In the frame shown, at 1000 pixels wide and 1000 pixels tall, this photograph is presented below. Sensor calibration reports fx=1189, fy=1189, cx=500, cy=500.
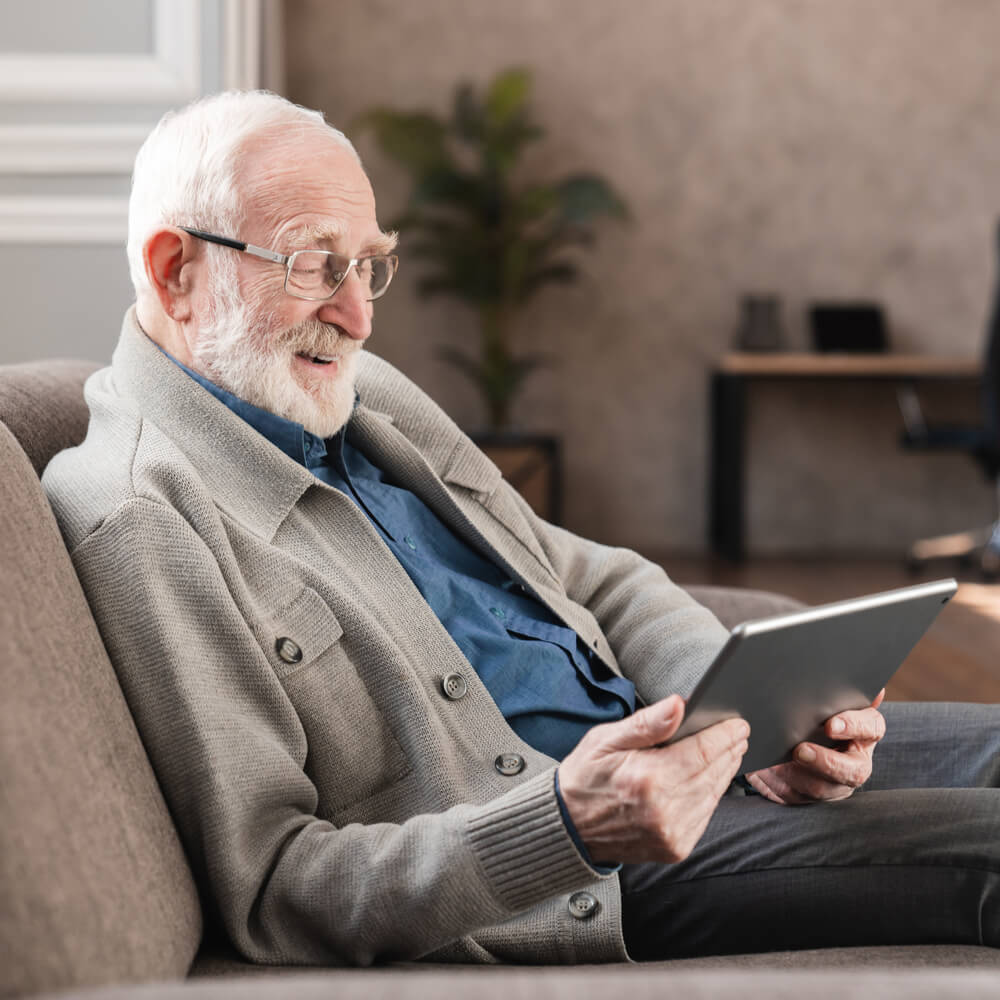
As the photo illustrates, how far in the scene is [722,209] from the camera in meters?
5.20

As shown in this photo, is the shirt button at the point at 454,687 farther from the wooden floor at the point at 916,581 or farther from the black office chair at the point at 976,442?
the black office chair at the point at 976,442

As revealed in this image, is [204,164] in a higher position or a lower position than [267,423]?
higher

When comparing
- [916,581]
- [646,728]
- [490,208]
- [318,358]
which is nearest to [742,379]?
[916,581]

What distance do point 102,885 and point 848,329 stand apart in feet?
16.0

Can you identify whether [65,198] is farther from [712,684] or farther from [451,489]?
[712,684]

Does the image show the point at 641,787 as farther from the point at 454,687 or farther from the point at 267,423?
the point at 267,423

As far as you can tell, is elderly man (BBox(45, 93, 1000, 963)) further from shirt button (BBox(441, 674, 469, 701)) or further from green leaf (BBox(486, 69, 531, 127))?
green leaf (BBox(486, 69, 531, 127))

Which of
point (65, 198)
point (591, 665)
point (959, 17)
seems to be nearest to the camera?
point (591, 665)

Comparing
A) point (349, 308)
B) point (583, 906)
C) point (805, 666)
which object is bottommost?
point (583, 906)

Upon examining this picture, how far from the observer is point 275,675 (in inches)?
37.3

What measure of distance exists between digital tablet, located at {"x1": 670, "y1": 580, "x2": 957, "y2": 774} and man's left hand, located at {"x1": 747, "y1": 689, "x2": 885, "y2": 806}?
1 cm

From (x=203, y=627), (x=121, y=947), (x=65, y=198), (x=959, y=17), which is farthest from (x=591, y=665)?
(x=959, y=17)

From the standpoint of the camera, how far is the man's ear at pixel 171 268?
116 centimetres

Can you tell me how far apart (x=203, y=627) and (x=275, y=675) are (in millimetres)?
71
